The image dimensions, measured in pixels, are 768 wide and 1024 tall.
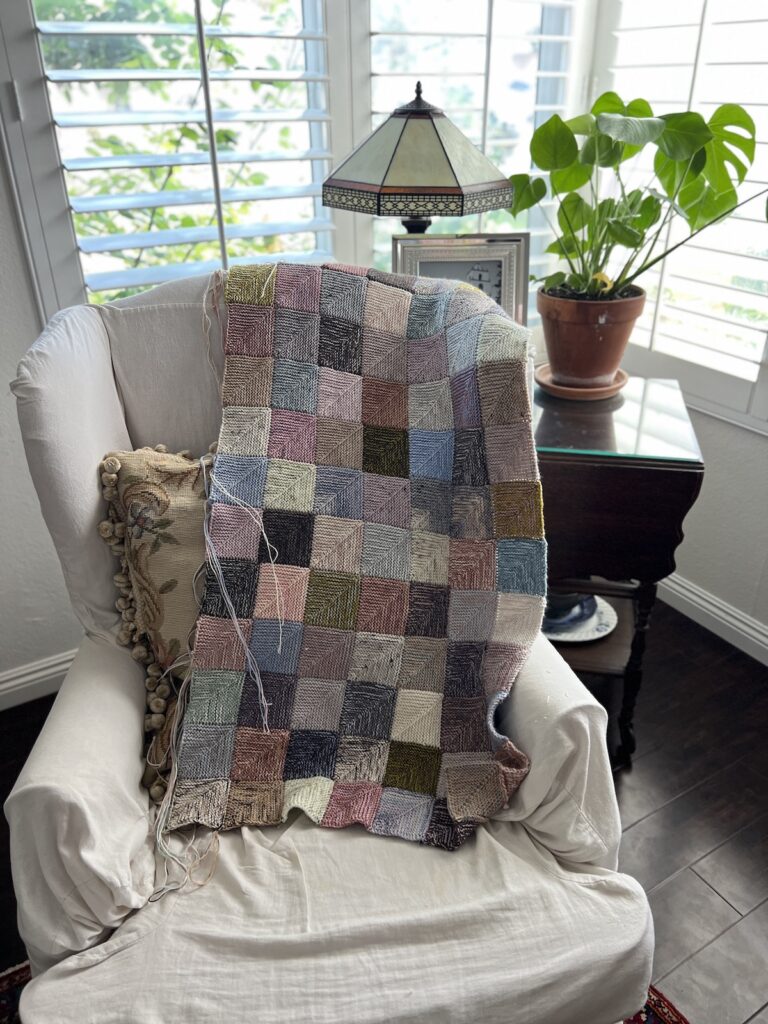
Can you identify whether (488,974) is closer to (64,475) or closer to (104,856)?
(104,856)

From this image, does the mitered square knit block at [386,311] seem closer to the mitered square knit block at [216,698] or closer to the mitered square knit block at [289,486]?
the mitered square knit block at [289,486]

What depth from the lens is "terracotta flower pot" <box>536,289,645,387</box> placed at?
62.3 inches

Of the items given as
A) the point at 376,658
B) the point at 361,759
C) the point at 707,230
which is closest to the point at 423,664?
the point at 376,658

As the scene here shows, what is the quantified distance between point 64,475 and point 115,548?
0.14 m

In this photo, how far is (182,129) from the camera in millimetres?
1625

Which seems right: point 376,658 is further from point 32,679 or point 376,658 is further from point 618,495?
point 32,679

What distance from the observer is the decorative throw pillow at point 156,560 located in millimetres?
1188

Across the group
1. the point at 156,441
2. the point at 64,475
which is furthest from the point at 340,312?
the point at 64,475

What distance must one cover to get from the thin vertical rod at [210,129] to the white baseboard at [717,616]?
4.95ft

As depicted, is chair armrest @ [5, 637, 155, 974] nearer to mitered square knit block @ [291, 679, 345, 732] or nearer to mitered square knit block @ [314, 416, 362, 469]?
mitered square knit block @ [291, 679, 345, 732]

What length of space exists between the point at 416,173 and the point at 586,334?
496mm

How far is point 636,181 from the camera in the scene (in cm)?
205

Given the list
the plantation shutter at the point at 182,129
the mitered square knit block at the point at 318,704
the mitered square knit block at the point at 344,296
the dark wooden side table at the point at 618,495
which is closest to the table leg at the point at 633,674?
the dark wooden side table at the point at 618,495

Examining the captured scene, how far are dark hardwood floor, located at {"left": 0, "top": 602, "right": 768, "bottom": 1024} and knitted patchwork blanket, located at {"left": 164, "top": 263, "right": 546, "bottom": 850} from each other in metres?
0.56
